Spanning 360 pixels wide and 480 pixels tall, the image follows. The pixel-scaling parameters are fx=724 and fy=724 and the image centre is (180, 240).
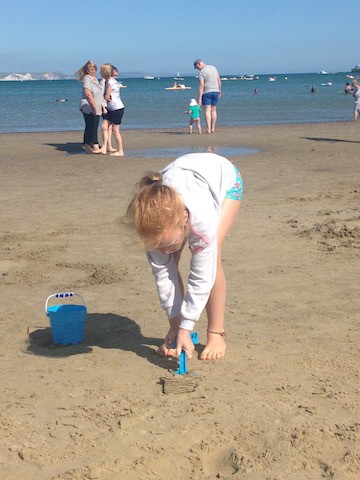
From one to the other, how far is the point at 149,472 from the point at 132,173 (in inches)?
331

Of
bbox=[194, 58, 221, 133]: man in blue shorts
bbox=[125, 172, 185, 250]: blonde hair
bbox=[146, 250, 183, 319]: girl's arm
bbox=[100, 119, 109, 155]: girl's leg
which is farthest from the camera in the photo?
bbox=[194, 58, 221, 133]: man in blue shorts

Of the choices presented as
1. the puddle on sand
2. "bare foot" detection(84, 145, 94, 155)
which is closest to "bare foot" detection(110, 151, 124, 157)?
the puddle on sand

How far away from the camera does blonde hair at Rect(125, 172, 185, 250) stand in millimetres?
3359

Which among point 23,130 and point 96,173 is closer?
point 96,173

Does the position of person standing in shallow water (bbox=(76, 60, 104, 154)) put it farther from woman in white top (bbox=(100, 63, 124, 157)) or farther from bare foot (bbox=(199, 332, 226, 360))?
bare foot (bbox=(199, 332, 226, 360))

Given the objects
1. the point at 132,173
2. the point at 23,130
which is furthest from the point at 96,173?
the point at 23,130

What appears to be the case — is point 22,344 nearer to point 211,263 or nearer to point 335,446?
point 211,263

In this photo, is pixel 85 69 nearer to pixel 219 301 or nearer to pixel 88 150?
pixel 88 150

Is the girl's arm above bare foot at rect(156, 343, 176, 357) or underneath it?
above

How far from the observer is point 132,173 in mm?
11109

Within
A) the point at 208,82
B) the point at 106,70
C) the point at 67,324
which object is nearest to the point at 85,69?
the point at 106,70

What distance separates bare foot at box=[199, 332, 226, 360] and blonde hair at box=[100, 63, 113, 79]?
9396 mm

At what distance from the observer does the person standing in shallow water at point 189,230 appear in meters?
3.40

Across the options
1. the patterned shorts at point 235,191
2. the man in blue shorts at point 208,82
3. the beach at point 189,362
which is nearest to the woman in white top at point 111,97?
the man in blue shorts at point 208,82
